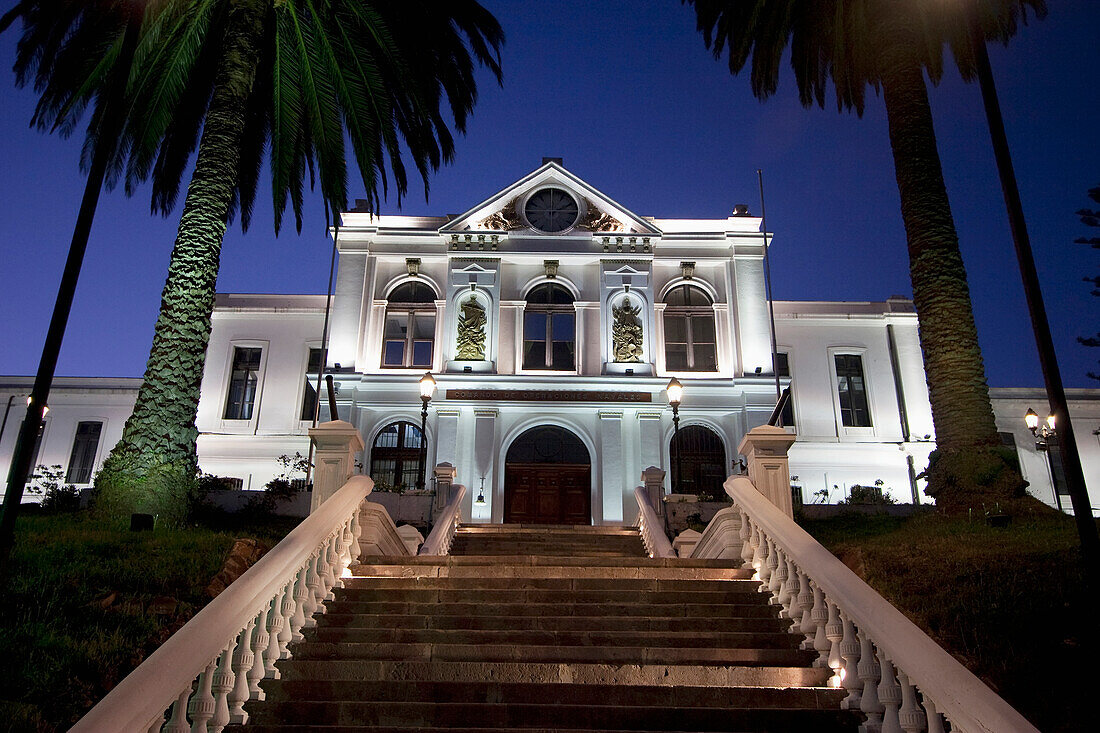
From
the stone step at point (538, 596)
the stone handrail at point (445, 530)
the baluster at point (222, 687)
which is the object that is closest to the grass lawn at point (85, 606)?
the baluster at point (222, 687)

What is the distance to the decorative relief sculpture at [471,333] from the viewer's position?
85.9ft

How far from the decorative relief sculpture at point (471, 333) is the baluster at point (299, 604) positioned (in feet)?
61.1

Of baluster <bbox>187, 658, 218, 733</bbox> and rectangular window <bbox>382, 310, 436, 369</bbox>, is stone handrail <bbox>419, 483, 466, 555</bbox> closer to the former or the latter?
baluster <bbox>187, 658, 218, 733</bbox>

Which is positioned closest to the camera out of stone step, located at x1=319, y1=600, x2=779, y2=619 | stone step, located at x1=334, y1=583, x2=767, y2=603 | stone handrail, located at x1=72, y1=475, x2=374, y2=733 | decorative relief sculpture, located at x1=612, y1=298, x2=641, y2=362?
stone handrail, located at x1=72, y1=475, x2=374, y2=733

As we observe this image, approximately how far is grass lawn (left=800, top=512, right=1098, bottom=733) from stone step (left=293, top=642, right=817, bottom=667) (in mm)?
1659

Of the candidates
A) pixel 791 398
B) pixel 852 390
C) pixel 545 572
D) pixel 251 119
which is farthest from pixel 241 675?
pixel 852 390

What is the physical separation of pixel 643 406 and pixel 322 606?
702 inches

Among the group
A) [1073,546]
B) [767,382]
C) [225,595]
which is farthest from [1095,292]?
[225,595]

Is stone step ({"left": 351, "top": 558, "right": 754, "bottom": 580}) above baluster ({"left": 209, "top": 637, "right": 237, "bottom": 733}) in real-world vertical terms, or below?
above

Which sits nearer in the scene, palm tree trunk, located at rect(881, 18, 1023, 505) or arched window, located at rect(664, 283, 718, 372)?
palm tree trunk, located at rect(881, 18, 1023, 505)


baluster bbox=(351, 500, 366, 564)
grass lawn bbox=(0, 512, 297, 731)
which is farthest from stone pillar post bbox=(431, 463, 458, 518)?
baluster bbox=(351, 500, 366, 564)

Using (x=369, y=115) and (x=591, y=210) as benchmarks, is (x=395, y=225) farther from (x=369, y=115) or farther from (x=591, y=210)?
(x=369, y=115)

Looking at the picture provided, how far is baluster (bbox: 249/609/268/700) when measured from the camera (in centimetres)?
614

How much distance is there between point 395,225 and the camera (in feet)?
92.6
